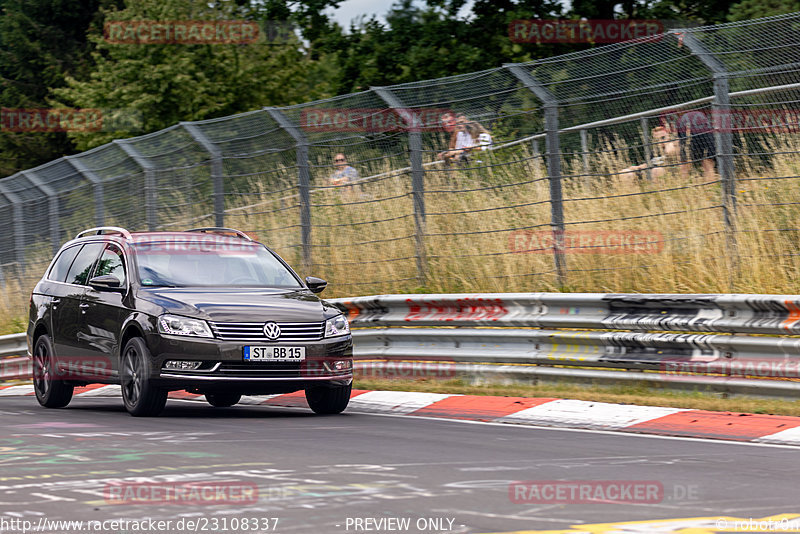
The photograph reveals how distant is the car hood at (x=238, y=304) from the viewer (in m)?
10.7

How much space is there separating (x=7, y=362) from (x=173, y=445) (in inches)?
430

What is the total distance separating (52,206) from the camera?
22219 mm

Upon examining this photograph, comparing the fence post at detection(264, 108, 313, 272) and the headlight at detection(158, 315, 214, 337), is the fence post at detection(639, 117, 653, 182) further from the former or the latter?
the headlight at detection(158, 315, 214, 337)

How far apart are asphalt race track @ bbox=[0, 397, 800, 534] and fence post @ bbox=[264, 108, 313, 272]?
590 centimetres

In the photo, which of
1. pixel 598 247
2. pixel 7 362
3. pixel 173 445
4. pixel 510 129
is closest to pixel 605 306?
pixel 598 247

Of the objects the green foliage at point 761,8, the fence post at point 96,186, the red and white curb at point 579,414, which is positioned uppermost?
the green foliage at point 761,8

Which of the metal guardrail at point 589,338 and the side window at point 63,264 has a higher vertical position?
the side window at point 63,264

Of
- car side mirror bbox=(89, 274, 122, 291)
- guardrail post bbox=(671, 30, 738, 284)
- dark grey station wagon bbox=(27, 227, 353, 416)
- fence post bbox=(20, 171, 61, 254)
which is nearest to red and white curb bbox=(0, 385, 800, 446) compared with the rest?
dark grey station wagon bbox=(27, 227, 353, 416)

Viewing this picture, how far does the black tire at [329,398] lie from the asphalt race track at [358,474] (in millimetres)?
709

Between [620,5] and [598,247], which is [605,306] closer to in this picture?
[598,247]

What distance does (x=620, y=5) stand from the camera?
33875 mm

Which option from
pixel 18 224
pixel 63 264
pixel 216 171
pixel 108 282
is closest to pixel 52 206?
pixel 18 224

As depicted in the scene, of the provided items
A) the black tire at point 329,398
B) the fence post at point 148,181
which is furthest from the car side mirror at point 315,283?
the fence post at point 148,181

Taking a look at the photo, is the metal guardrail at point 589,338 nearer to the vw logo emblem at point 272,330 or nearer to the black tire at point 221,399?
the black tire at point 221,399
